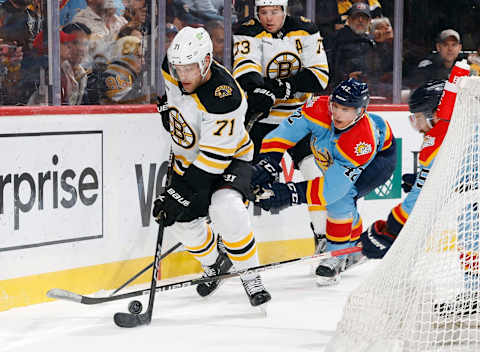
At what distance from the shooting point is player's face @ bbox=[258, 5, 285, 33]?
3775mm

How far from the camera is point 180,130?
322cm

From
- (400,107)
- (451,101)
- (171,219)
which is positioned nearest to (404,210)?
(451,101)

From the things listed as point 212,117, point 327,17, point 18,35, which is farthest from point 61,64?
point 327,17

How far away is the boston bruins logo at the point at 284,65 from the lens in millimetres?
3822

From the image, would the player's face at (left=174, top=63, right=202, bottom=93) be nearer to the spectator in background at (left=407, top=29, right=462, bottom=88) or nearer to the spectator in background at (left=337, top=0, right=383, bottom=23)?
the spectator in background at (left=337, top=0, right=383, bottom=23)

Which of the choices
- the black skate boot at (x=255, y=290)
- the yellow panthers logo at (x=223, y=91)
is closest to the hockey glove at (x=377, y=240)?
the black skate boot at (x=255, y=290)

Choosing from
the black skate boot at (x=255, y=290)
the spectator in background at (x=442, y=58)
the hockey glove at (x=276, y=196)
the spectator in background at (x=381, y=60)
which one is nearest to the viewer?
the black skate boot at (x=255, y=290)

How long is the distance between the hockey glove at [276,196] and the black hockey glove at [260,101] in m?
0.38

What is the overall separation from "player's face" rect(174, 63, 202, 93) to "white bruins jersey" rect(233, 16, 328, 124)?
679 millimetres

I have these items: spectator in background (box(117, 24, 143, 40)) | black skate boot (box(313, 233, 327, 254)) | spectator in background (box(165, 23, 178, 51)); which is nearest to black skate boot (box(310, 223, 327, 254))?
black skate boot (box(313, 233, 327, 254))

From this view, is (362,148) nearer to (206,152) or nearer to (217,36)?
(206,152)

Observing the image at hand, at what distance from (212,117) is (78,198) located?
702 mm

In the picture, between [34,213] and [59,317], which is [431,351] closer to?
[59,317]

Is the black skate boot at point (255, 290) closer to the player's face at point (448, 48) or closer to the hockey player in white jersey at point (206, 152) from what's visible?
the hockey player in white jersey at point (206, 152)
